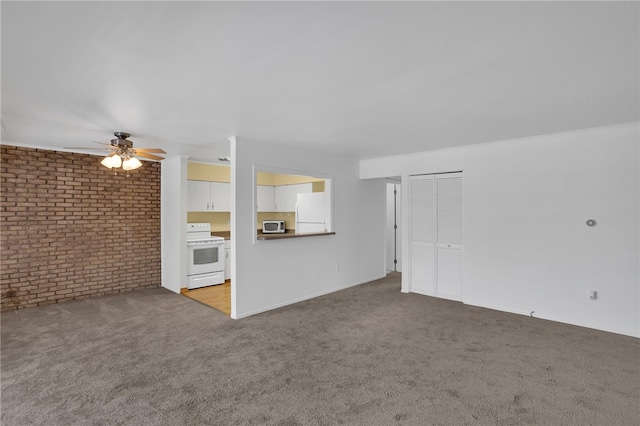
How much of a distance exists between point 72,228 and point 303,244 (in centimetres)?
362

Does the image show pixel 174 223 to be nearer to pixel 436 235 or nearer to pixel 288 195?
pixel 288 195

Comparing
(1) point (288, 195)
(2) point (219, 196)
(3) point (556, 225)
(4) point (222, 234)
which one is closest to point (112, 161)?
(2) point (219, 196)

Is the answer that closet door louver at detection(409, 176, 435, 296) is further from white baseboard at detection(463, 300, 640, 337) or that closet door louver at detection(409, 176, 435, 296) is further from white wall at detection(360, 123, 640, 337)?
white baseboard at detection(463, 300, 640, 337)

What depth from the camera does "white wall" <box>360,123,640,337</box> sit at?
12.2 feet

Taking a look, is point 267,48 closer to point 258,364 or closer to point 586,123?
point 258,364

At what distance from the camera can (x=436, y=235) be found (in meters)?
5.31

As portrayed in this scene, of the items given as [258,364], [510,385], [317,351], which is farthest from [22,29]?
[510,385]

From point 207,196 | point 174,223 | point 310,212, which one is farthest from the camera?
Answer: point 310,212

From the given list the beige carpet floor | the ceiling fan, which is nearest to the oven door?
the beige carpet floor

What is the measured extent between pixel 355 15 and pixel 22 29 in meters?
1.74

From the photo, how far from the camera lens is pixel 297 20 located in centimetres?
166

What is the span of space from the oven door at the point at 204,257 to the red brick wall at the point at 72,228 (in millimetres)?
727

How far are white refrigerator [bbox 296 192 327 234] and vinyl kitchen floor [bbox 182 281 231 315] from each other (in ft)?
6.14

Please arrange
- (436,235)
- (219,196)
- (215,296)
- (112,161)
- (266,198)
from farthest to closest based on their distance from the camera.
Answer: (266,198)
(219,196)
(215,296)
(436,235)
(112,161)
